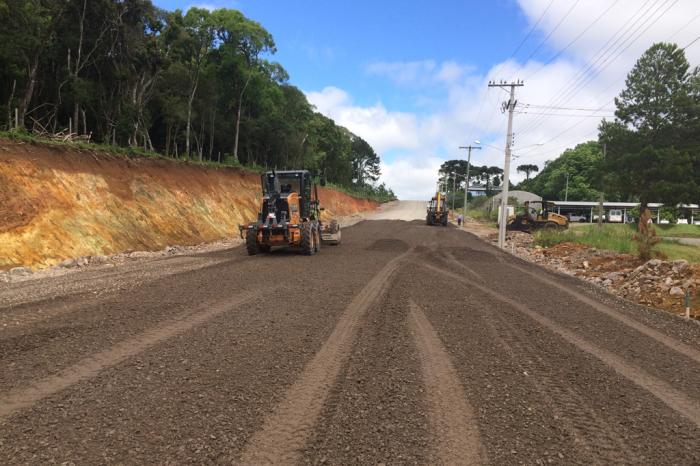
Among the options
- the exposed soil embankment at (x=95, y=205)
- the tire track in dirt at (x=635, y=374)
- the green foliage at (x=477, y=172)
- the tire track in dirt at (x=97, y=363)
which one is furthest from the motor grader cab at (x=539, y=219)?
the green foliage at (x=477, y=172)

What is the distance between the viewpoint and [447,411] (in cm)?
403

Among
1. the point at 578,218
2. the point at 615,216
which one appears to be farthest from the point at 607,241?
the point at 578,218

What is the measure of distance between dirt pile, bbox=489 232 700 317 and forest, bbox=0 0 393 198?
10946mm

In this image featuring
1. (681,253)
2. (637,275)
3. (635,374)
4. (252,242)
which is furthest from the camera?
(681,253)

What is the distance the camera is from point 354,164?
11112 centimetres

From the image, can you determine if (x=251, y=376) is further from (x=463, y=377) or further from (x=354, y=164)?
(x=354, y=164)

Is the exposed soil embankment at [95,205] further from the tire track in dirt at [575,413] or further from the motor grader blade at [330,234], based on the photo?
the tire track in dirt at [575,413]

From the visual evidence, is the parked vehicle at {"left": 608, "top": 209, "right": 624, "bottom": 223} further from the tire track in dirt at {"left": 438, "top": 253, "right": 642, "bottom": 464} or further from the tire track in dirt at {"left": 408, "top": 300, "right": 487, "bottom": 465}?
the tire track in dirt at {"left": 408, "top": 300, "right": 487, "bottom": 465}

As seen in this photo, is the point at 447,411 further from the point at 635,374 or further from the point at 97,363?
the point at 97,363

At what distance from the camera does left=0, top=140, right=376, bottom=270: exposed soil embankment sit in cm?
1277

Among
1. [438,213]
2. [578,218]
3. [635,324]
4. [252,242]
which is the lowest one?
[635,324]

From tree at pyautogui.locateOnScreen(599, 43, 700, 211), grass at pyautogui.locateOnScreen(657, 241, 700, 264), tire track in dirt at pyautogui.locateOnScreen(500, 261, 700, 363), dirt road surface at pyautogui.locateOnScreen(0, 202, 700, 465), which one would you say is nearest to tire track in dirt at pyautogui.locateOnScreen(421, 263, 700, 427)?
dirt road surface at pyautogui.locateOnScreen(0, 202, 700, 465)

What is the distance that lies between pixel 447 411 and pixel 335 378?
1.25m

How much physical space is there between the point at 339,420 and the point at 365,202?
75.0 m
